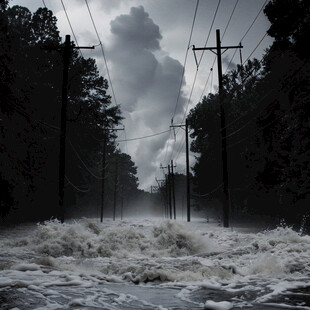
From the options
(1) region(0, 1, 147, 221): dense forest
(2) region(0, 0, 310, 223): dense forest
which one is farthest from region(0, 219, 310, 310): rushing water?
(1) region(0, 1, 147, 221): dense forest

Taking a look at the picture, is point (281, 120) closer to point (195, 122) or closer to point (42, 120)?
point (42, 120)

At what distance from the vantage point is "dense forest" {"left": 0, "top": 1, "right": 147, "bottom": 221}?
21578 millimetres

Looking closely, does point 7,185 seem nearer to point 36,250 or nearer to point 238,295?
point 36,250

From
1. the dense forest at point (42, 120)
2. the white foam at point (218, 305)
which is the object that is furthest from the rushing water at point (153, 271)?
the dense forest at point (42, 120)

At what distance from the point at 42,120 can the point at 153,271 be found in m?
28.3

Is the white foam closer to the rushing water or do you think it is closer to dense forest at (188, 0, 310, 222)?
the rushing water

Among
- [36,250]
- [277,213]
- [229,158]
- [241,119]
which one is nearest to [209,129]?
[229,158]

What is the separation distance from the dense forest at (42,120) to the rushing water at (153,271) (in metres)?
9.46

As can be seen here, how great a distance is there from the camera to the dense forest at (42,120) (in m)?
21.6

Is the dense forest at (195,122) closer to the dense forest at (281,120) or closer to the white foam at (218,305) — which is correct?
the dense forest at (281,120)

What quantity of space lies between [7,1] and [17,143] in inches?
307

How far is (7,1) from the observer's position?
2000 cm

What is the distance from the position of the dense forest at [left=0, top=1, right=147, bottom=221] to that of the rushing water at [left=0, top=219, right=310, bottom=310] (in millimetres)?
9455

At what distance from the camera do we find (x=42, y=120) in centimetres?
3369
